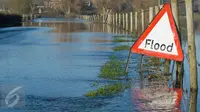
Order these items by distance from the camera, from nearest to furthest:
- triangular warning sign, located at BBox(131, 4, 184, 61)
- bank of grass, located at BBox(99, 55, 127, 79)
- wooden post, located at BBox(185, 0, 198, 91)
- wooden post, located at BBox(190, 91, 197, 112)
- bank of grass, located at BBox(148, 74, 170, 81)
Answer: wooden post, located at BBox(190, 91, 197, 112), wooden post, located at BBox(185, 0, 198, 91), triangular warning sign, located at BBox(131, 4, 184, 61), bank of grass, located at BBox(148, 74, 170, 81), bank of grass, located at BBox(99, 55, 127, 79)

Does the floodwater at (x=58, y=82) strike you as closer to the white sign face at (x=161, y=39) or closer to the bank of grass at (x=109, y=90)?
the bank of grass at (x=109, y=90)

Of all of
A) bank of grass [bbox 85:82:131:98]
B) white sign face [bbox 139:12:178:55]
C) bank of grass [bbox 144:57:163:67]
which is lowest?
bank of grass [bbox 144:57:163:67]

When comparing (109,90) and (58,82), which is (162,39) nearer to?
(109,90)

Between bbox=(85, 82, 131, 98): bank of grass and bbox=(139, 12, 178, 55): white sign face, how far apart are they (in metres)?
1.19

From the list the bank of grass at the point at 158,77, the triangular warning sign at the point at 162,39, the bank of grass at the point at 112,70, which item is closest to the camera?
the triangular warning sign at the point at 162,39

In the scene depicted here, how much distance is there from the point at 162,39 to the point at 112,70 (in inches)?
159

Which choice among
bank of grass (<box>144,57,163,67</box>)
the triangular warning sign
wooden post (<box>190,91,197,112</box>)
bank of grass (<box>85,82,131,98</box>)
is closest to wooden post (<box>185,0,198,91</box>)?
wooden post (<box>190,91,197,112</box>)

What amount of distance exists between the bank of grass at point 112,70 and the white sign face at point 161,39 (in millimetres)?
2245

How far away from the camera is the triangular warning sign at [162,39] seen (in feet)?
45.3

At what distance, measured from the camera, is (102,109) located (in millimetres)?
11219

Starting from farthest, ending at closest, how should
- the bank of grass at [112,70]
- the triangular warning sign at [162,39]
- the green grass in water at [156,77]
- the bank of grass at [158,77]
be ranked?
the bank of grass at [112,70], the green grass in water at [156,77], the bank of grass at [158,77], the triangular warning sign at [162,39]

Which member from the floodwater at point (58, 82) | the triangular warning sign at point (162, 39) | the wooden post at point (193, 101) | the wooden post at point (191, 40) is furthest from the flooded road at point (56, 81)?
the wooden post at point (191, 40)

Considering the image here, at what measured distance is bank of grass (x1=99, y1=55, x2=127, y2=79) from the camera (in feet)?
54.6

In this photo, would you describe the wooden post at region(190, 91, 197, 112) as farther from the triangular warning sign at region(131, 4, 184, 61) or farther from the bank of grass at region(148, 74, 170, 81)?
the bank of grass at region(148, 74, 170, 81)
